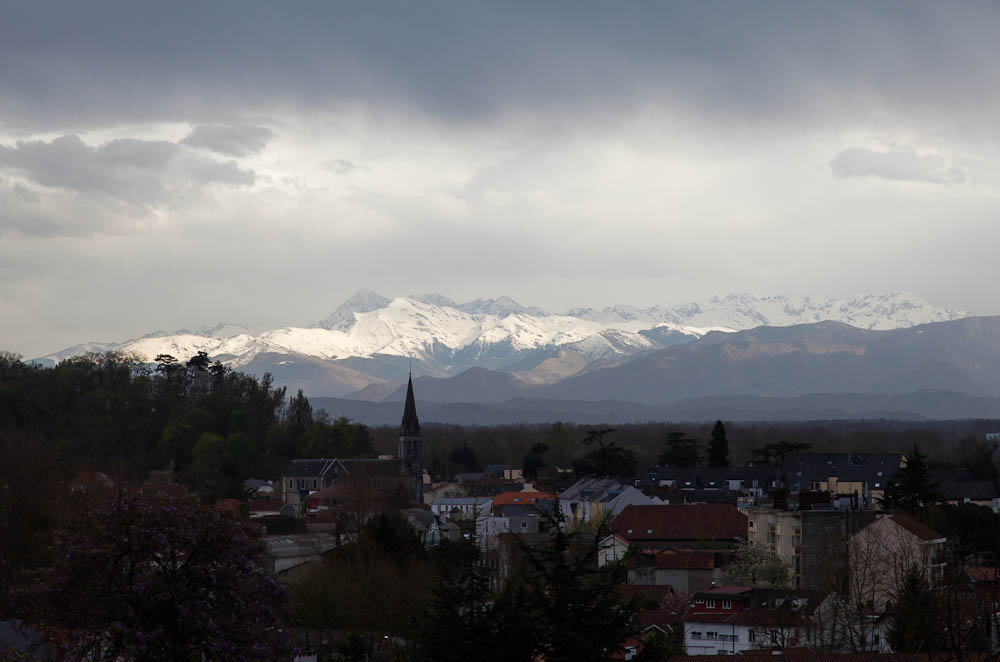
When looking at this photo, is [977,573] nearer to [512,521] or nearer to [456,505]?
[512,521]

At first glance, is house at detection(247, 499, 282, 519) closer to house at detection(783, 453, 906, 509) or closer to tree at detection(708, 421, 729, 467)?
house at detection(783, 453, 906, 509)

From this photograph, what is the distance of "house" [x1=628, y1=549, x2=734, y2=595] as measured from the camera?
174 ft

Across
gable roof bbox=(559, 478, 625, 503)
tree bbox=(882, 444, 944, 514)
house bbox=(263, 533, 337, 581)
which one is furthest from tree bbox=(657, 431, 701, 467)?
house bbox=(263, 533, 337, 581)

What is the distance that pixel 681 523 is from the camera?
6562 centimetres

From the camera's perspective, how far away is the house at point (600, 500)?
252ft

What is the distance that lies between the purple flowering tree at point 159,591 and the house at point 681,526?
4437 cm

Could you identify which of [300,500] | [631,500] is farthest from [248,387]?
[631,500]

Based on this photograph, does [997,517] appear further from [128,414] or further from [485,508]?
[128,414]

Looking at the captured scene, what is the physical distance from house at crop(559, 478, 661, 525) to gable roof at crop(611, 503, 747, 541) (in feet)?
17.8

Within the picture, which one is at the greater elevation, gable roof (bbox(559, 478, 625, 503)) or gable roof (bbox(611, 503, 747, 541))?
gable roof (bbox(559, 478, 625, 503))

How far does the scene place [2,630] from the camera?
31.0 m

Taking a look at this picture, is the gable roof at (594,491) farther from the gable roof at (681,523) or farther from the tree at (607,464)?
the tree at (607,464)

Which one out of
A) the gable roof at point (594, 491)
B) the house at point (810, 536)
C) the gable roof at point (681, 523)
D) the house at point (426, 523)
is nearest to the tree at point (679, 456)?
the gable roof at point (594, 491)

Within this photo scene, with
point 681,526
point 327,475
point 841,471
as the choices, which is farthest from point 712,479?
point 681,526
